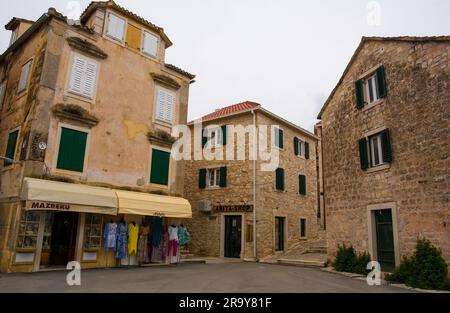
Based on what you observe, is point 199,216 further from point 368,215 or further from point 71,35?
point 71,35

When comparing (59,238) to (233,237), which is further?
(233,237)

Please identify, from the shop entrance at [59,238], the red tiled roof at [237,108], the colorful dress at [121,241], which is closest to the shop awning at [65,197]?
the colorful dress at [121,241]

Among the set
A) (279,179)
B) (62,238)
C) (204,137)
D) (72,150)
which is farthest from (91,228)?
(279,179)

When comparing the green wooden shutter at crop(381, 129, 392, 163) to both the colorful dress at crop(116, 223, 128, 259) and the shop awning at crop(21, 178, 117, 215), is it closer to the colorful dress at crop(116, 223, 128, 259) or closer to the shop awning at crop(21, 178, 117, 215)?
the shop awning at crop(21, 178, 117, 215)

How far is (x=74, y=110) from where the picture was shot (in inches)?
478

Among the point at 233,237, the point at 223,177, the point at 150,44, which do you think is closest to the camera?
the point at 150,44

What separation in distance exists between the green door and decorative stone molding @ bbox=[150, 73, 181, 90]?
35.0ft

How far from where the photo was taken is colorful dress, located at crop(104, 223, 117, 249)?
12.2 meters

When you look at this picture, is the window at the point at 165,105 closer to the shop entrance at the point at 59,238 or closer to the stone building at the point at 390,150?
the shop entrance at the point at 59,238

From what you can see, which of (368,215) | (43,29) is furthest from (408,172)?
(43,29)

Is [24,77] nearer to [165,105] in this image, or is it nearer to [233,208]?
[165,105]

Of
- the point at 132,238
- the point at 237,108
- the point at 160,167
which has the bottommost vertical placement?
the point at 132,238

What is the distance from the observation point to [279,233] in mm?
20062

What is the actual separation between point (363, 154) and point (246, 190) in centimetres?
746
